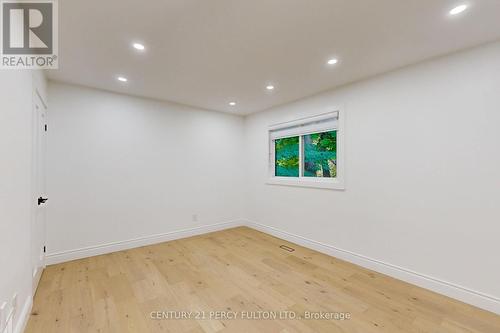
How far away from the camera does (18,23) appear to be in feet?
5.20

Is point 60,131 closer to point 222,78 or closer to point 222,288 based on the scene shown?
point 222,78

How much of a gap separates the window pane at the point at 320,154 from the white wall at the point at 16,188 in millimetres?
3501

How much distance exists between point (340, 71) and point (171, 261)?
342 centimetres

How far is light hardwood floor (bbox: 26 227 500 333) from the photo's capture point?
1.81 metres

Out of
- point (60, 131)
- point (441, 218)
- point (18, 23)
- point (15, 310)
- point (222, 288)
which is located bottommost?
point (222, 288)

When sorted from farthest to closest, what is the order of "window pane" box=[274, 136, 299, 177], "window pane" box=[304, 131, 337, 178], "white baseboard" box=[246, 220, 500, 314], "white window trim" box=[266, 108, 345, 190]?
"window pane" box=[274, 136, 299, 177]
"window pane" box=[304, 131, 337, 178]
"white window trim" box=[266, 108, 345, 190]
"white baseboard" box=[246, 220, 500, 314]

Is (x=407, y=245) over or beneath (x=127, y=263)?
over

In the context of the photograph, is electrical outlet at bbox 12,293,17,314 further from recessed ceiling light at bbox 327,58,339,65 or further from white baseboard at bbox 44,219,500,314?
recessed ceiling light at bbox 327,58,339,65

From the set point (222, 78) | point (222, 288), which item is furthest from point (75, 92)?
point (222, 288)

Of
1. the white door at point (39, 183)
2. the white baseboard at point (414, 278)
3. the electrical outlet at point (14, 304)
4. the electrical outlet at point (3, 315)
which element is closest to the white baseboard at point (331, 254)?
the white baseboard at point (414, 278)

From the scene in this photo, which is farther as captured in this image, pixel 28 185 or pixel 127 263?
pixel 127 263

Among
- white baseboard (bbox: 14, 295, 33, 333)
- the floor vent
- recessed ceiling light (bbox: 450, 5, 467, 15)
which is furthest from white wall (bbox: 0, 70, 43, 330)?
recessed ceiling light (bbox: 450, 5, 467, 15)

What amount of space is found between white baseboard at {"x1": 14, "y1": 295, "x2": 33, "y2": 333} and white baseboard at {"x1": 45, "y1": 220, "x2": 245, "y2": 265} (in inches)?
44.8

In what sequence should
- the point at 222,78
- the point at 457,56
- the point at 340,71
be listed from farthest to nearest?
the point at 222,78, the point at 340,71, the point at 457,56
